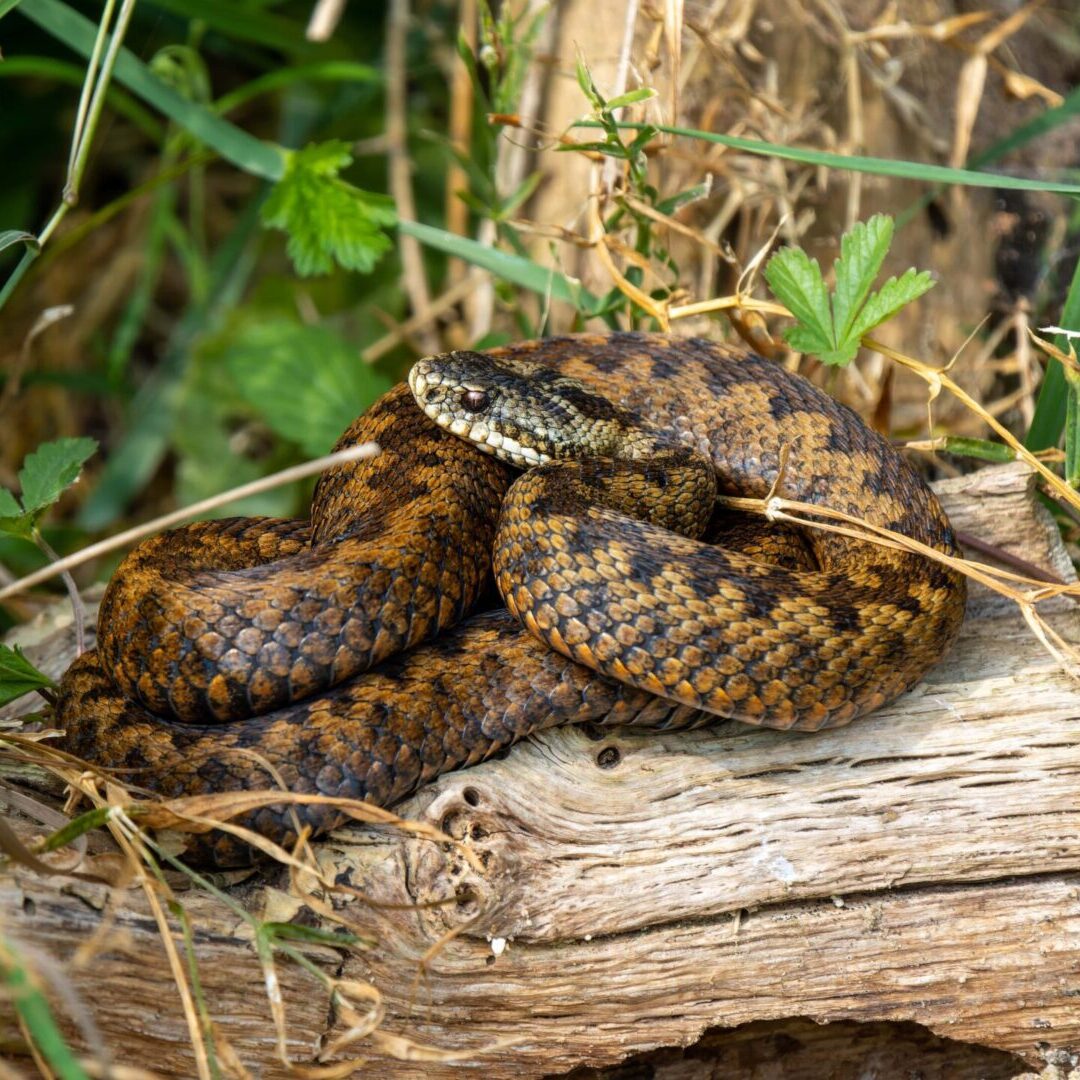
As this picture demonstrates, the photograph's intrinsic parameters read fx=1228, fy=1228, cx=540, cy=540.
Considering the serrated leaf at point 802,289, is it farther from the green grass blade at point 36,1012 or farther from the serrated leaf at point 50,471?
the green grass blade at point 36,1012

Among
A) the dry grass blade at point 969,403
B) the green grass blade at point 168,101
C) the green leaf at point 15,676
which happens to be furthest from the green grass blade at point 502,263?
the green leaf at point 15,676

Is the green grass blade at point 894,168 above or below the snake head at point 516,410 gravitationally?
above

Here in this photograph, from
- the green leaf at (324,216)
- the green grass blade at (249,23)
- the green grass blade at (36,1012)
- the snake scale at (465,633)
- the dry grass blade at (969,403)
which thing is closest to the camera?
the green grass blade at (36,1012)

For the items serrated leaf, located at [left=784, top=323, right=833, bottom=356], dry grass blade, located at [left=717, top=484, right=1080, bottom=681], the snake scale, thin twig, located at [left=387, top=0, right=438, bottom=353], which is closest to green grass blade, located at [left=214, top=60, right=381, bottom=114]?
thin twig, located at [left=387, top=0, right=438, bottom=353]

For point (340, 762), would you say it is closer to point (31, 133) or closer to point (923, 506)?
point (923, 506)

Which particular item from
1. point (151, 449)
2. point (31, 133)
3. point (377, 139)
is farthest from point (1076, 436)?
point (31, 133)
